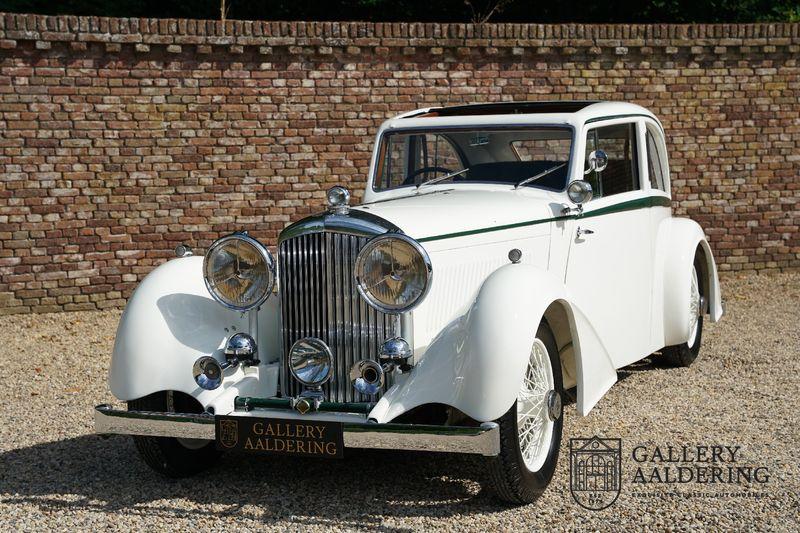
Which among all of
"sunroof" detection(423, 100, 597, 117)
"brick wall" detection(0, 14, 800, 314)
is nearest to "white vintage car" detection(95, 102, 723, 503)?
"sunroof" detection(423, 100, 597, 117)

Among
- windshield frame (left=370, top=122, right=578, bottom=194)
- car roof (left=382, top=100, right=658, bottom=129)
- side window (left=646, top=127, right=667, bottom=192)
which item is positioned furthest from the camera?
side window (left=646, top=127, right=667, bottom=192)

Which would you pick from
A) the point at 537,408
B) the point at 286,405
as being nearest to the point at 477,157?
the point at 537,408

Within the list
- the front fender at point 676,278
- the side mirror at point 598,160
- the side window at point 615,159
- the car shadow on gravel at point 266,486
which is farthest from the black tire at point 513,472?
the front fender at point 676,278

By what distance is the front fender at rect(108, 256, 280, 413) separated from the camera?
170 inches

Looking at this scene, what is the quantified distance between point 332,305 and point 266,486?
90 cm

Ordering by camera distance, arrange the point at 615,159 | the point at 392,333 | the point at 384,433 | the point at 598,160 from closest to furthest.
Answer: the point at 384,433 → the point at 392,333 → the point at 598,160 → the point at 615,159

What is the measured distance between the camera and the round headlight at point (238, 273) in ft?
14.2

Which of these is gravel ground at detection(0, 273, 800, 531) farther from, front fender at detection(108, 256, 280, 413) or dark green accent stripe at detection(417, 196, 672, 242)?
dark green accent stripe at detection(417, 196, 672, 242)

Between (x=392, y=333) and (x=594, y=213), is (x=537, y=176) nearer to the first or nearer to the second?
(x=594, y=213)

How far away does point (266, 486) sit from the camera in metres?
4.48

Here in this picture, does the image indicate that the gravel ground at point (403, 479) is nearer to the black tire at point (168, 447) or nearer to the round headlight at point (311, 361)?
the black tire at point (168, 447)

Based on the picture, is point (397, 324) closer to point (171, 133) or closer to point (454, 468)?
point (454, 468)

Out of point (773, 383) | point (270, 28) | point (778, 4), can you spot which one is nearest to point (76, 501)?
point (773, 383)

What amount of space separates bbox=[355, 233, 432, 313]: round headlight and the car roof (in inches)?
67.6
